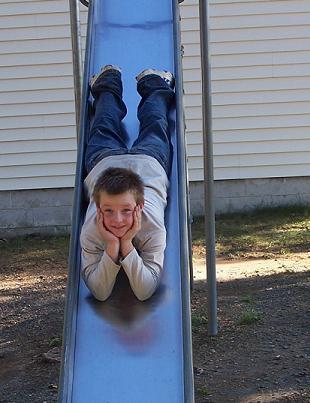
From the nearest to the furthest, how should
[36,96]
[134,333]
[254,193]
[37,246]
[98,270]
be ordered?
1. [134,333]
2. [98,270]
3. [37,246]
4. [36,96]
5. [254,193]

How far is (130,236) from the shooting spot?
3.86 meters

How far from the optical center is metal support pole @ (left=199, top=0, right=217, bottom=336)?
5266mm

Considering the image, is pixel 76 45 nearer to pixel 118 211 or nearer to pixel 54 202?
pixel 118 211

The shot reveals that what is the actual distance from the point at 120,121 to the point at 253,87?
445cm

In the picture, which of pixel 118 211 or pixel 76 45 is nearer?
pixel 118 211

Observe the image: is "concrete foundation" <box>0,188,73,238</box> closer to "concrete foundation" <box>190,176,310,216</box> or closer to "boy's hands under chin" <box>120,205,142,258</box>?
"concrete foundation" <box>190,176,310,216</box>

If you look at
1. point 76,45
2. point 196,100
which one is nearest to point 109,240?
point 76,45

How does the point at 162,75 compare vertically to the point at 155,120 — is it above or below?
above

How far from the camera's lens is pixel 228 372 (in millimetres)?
4832

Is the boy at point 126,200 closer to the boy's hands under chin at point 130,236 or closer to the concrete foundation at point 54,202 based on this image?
the boy's hands under chin at point 130,236

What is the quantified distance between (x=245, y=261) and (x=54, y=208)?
265 centimetres

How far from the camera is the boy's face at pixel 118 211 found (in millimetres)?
3809

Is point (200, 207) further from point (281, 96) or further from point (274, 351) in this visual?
point (274, 351)

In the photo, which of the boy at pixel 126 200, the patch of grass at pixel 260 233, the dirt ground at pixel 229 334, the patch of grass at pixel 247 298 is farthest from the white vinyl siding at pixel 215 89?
the boy at pixel 126 200
